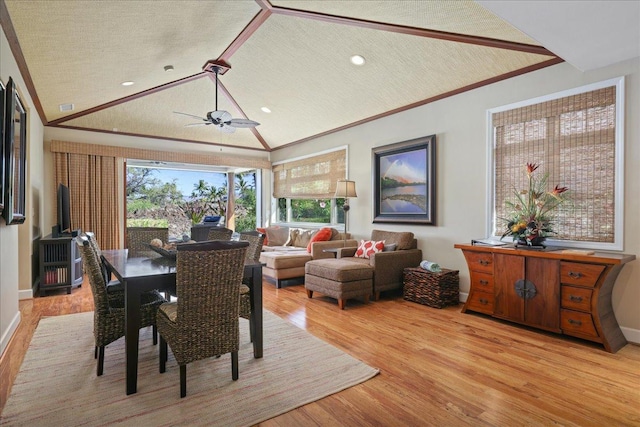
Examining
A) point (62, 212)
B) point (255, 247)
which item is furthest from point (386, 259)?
point (62, 212)

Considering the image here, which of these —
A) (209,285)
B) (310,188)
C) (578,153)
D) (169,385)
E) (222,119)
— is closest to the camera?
(209,285)

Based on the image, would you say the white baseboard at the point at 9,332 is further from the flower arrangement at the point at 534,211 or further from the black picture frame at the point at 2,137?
the flower arrangement at the point at 534,211

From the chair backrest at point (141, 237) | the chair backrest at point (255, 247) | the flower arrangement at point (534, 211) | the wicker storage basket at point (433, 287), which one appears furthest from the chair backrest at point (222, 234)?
the flower arrangement at point (534, 211)

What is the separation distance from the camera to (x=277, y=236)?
6.62 metres

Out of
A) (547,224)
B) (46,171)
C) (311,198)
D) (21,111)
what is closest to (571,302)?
(547,224)

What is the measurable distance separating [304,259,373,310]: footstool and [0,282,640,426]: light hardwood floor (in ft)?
0.93

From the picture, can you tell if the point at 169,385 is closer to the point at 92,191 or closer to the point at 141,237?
the point at 141,237

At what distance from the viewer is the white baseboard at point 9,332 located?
108 inches

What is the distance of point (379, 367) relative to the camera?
2498 millimetres

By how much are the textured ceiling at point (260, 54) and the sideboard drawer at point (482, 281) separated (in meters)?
2.16

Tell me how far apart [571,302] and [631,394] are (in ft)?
3.03

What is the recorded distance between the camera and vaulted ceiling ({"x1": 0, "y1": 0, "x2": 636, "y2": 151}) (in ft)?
10.00

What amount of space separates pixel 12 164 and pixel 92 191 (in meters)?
3.56

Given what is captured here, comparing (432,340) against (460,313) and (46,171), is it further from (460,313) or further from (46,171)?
(46,171)
